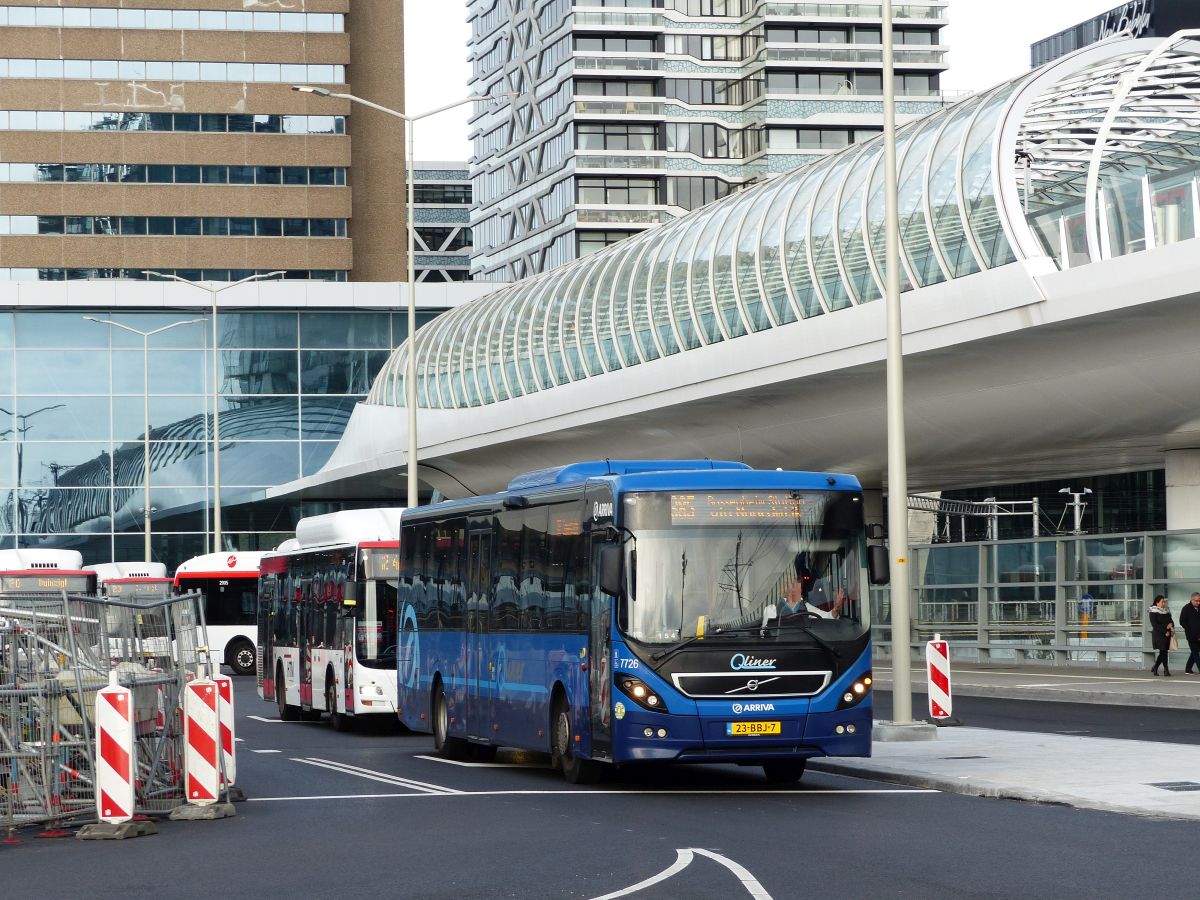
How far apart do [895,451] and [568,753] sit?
5.97 meters

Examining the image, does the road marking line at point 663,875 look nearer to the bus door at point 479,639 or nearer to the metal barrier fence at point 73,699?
the metal barrier fence at point 73,699

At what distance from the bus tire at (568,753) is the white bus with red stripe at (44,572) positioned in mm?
15134

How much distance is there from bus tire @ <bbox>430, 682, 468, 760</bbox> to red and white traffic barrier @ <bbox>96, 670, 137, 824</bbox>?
7537 mm

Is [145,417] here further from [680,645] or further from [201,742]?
[201,742]

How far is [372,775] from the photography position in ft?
62.5

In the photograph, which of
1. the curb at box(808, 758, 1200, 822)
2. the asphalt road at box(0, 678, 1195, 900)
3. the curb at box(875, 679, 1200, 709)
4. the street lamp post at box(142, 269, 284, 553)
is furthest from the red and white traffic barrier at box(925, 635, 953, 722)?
the street lamp post at box(142, 269, 284, 553)

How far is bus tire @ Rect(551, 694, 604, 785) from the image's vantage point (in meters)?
17.4

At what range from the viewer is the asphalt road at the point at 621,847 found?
1071cm

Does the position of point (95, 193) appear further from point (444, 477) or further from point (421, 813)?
point (421, 813)

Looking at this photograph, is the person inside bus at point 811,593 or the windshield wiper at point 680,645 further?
the person inside bus at point 811,593

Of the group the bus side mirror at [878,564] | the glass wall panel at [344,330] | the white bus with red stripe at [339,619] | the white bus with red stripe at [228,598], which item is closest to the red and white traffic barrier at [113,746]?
the bus side mirror at [878,564]

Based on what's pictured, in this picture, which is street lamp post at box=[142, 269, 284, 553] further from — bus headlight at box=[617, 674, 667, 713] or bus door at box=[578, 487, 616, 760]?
bus headlight at box=[617, 674, 667, 713]

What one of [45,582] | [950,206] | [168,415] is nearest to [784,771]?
[950,206]

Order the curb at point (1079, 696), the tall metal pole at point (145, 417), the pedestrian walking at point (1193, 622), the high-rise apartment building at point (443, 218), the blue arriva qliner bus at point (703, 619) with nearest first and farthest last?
the blue arriva qliner bus at point (703, 619) < the curb at point (1079, 696) < the pedestrian walking at point (1193, 622) < the tall metal pole at point (145, 417) < the high-rise apartment building at point (443, 218)
